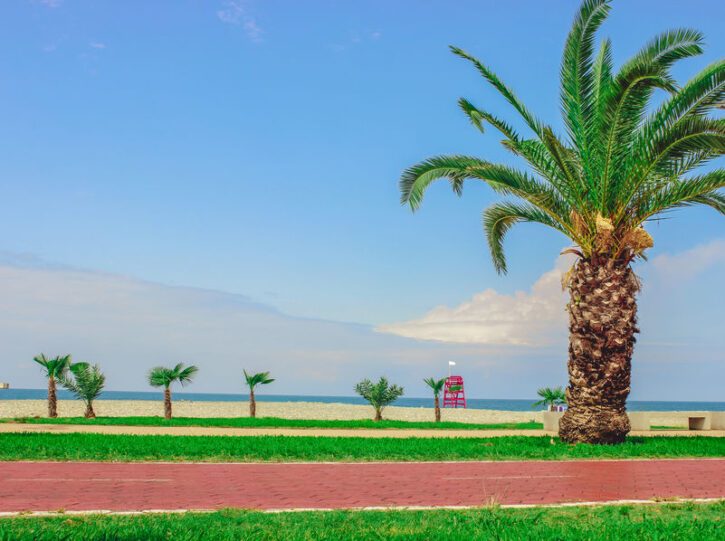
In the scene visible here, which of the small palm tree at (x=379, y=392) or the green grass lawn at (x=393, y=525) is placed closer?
the green grass lawn at (x=393, y=525)

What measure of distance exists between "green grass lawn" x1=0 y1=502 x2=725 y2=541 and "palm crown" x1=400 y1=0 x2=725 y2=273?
10.8 m

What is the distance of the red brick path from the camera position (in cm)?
956

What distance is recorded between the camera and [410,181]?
19781 mm

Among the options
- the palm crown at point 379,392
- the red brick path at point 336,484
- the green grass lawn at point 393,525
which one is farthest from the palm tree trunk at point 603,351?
the palm crown at point 379,392

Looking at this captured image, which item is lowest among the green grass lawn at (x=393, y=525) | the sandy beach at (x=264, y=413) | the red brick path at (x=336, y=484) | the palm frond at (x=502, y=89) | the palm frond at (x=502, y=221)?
the sandy beach at (x=264, y=413)

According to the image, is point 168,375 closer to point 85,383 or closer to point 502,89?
point 85,383

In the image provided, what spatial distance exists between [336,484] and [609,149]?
37.1 ft

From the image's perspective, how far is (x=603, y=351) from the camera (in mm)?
18188

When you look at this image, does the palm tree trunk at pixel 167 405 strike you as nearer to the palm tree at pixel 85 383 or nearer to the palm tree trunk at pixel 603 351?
the palm tree at pixel 85 383

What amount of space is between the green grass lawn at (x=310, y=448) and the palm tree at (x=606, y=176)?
146cm

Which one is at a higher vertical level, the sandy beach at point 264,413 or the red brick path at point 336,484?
the red brick path at point 336,484

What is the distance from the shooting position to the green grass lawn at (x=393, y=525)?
22.8 feet

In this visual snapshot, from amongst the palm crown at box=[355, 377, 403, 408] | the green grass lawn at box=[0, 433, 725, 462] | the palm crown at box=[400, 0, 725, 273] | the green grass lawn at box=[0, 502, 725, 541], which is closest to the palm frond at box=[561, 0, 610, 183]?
the palm crown at box=[400, 0, 725, 273]

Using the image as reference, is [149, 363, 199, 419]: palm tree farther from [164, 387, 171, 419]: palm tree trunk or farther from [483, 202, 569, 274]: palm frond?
[483, 202, 569, 274]: palm frond
